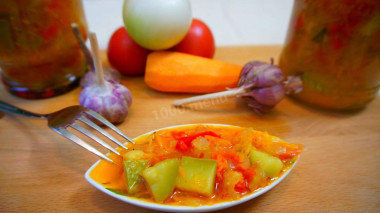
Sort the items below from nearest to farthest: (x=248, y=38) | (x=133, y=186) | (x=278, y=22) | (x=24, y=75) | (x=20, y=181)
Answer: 1. (x=133, y=186)
2. (x=20, y=181)
3. (x=24, y=75)
4. (x=248, y=38)
5. (x=278, y=22)

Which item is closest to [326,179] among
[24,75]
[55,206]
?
[55,206]

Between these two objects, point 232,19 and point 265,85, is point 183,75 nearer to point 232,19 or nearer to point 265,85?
point 265,85

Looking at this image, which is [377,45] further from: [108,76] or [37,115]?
[37,115]

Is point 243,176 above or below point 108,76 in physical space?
below

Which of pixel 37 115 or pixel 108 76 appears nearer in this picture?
pixel 37 115

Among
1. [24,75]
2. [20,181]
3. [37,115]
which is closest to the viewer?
[20,181]

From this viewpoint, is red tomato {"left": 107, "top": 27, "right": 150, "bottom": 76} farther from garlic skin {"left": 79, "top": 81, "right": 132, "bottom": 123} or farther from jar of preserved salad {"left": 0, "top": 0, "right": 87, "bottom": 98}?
garlic skin {"left": 79, "top": 81, "right": 132, "bottom": 123}
